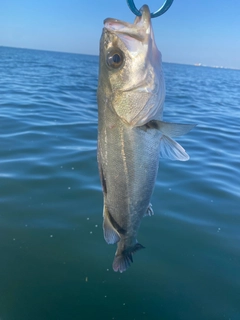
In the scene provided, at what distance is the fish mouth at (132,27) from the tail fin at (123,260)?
5.27ft

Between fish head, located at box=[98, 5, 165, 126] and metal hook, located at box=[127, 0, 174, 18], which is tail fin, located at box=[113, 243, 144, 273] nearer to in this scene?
fish head, located at box=[98, 5, 165, 126]

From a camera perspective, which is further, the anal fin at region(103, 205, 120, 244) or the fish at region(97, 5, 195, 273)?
the anal fin at region(103, 205, 120, 244)

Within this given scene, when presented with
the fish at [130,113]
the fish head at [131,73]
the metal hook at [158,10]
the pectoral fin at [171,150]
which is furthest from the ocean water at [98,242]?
the metal hook at [158,10]

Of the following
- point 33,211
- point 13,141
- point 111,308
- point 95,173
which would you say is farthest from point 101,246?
point 13,141

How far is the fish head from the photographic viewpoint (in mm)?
2164

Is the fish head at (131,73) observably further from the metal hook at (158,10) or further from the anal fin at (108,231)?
the anal fin at (108,231)

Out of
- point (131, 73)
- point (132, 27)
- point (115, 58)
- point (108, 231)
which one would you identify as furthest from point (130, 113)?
point (108, 231)

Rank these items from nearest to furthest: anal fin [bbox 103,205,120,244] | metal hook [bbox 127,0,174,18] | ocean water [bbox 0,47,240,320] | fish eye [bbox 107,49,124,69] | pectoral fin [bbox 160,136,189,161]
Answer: metal hook [bbox 127,0,174,18], fish eye [bbox 107,49,124,69], pectoral fin [bbox 160,136,189,161], anal fin [bbox 103,205,120,244], ocean water [bbox 0,47,240,320]

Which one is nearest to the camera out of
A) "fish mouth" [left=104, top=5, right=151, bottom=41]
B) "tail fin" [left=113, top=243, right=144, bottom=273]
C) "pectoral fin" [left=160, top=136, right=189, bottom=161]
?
"fish mouth" [left=104, top=5, right=151, bottom=41]

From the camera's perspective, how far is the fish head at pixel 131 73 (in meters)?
2.16

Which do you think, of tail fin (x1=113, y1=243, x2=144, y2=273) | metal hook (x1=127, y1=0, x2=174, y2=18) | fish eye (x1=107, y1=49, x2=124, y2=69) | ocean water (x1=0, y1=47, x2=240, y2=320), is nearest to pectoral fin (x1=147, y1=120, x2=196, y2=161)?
fish eye (x1=107, y1=49, x2=124, y2=69)

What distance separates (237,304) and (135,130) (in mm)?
2616

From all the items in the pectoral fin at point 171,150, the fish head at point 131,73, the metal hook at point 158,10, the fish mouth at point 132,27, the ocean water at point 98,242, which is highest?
the metal hook at point 158,10

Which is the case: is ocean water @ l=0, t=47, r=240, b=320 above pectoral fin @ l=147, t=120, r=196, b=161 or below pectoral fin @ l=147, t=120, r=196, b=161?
below
